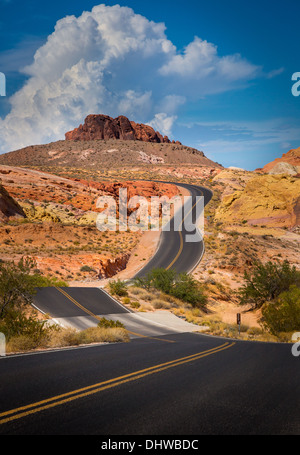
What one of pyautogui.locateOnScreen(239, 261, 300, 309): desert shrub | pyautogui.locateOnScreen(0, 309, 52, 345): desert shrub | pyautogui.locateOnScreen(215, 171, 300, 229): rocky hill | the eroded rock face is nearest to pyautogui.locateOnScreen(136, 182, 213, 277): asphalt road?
pyautogui.locateOnScreen(215, 171, 300, 229): rocky hill

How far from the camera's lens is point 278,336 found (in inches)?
758

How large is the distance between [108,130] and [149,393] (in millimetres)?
154675

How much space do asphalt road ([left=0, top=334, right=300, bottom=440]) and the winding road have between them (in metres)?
0.01

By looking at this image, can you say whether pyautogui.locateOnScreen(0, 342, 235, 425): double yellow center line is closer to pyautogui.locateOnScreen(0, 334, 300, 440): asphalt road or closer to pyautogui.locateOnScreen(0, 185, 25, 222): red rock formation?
pyautogui.locateOnScreen(0, 334, 300, 440): asphalt road

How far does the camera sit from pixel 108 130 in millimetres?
151250

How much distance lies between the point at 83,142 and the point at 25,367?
14161 centimetres

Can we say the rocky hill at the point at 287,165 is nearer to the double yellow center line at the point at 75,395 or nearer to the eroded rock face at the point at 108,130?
the eroded rock face at the point at 108,130

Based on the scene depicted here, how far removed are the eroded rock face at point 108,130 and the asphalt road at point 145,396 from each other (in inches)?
5893

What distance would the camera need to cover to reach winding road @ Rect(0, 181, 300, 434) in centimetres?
411

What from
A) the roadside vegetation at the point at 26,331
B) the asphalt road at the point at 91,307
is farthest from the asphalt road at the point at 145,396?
the asphalt road at the point at 91,307

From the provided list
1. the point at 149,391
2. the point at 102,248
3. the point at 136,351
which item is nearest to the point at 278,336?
the point at 136,351

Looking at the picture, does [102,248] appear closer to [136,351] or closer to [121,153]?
[136,351]

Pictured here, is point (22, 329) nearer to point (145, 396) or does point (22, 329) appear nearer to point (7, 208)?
point (145, 396)

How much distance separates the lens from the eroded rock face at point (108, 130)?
151 meters
